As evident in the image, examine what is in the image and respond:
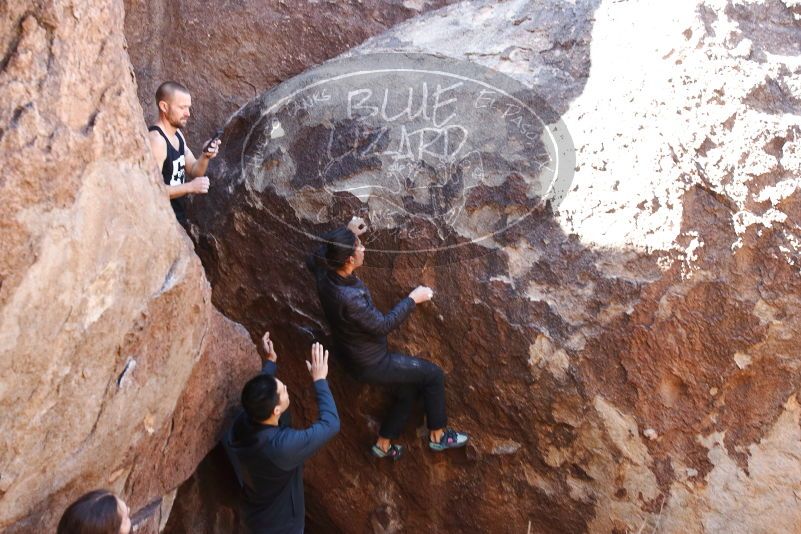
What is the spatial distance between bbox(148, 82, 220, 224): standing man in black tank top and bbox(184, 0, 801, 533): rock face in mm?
239

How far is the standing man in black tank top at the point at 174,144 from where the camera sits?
130 inches

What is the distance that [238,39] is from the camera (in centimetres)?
462

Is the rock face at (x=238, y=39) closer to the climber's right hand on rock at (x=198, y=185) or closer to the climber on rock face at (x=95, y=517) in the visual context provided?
the climber's right hand on rock at (x=198, y=185)

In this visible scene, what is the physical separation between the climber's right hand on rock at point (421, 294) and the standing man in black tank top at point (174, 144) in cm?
89

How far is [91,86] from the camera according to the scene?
2.32 metres

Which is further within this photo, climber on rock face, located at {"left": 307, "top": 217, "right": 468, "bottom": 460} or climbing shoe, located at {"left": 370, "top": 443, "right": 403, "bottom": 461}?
climbing shoe, located at {"left": 370, "top": 443, "right": 403, "bottom": 461}

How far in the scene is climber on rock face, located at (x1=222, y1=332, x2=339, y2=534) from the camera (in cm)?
265

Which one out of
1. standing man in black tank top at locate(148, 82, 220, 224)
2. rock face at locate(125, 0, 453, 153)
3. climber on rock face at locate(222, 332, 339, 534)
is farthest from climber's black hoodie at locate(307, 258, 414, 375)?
rock face at locate(125, 0, 453, 153)

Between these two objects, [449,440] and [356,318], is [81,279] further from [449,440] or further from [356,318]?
[449,440]

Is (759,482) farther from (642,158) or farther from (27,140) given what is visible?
(27,140)

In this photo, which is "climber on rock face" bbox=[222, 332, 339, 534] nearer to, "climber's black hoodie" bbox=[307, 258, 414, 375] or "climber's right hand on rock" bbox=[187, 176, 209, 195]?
"climber's black hoodie" bbox=[307, 258, 414, 375]

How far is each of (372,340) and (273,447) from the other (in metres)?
0.64

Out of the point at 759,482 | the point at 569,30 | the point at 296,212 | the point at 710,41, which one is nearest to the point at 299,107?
the point at 296,212

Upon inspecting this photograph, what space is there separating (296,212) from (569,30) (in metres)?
1.40
